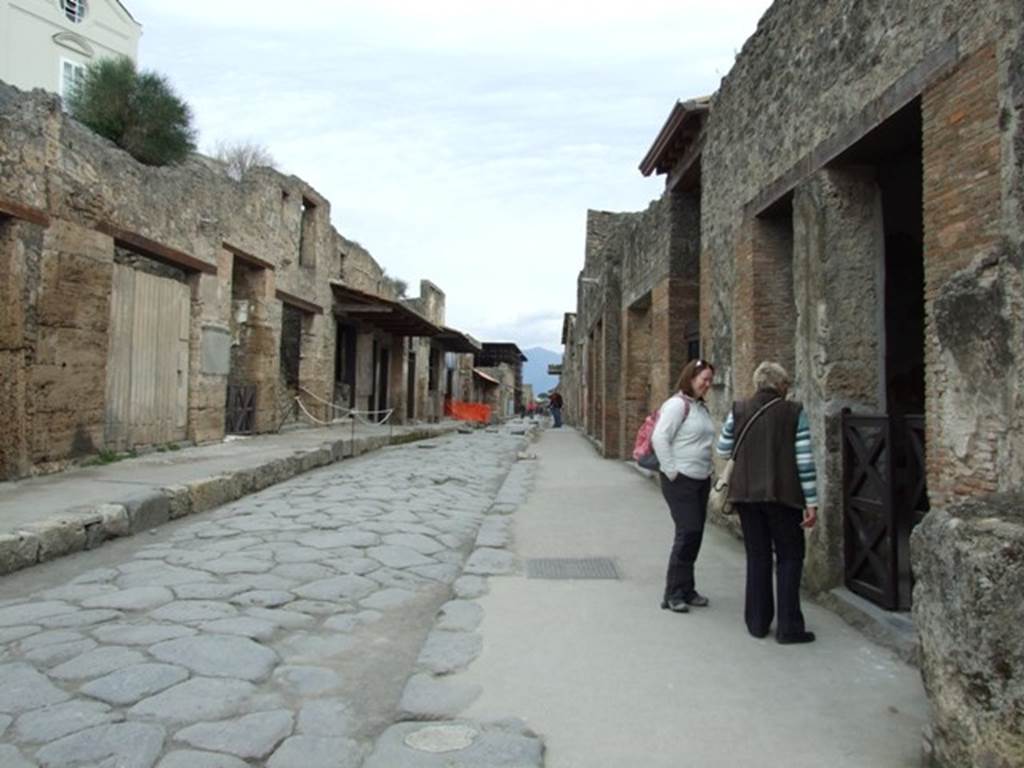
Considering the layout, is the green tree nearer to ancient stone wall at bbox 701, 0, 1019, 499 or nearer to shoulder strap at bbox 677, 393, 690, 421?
ancient stone wall at bbox 701, 0, 1019, 499

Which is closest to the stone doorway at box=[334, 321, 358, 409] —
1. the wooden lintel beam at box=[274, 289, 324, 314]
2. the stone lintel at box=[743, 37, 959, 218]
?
the wooden lintel beam at box=[274, 289, 324, 314]

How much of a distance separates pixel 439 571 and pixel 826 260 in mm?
3320

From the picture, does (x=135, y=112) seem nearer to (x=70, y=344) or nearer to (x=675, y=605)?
(x=70, y=344)

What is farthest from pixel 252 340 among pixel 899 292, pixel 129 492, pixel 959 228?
pixel 959 228

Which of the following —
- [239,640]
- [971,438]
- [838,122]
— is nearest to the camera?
[971,438]

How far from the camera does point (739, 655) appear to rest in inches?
138

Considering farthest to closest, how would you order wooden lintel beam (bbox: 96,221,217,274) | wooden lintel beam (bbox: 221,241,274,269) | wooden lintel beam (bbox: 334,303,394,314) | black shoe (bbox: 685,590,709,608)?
wooden lintel beam (bbox: 334,303,394,314) < wooden lintel beam (bbox: 221,241,274,269) < wooden lintel beam (bbox: 96,221,217,274) < black shoe (bbox: 685,590,709,608)

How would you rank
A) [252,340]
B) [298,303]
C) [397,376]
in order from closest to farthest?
[252,340], [298,303], [397,376]

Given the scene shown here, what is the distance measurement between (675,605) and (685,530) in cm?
42

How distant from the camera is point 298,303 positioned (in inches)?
623

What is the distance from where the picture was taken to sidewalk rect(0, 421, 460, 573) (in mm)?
5241

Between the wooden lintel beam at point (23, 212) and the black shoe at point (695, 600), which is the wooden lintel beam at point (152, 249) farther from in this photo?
the black shoe at point (695, 600)

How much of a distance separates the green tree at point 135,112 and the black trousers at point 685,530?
36.3 feet

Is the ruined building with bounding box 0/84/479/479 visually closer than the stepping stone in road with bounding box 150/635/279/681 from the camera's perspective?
No
